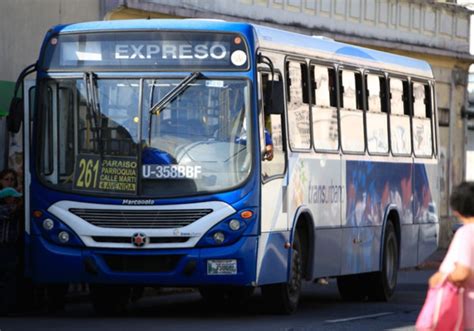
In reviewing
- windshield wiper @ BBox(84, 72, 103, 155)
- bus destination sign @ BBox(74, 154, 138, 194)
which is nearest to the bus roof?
windshield wiper @ BBox(84, 72, 103, 155)

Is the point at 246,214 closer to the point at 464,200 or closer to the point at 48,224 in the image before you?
the point at 48,224

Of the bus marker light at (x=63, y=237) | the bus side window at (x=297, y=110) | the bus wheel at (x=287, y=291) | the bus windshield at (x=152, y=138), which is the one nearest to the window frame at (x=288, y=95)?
the bus side window at (x=297, y=110)

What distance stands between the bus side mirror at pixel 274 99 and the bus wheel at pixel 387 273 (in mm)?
5275

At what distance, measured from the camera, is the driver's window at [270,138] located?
663 inches

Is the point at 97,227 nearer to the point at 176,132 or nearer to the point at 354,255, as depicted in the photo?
the point at 176,132

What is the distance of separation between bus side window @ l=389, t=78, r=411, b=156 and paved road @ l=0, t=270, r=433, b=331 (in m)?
2.08

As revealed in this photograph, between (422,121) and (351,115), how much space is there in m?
3.57

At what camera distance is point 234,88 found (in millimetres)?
16750

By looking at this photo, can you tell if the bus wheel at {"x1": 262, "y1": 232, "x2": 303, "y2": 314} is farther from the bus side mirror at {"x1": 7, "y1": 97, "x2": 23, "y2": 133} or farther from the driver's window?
the bus side mirror at {"x1": 7, "y1": 97, "x2": 23, "y2": 133}

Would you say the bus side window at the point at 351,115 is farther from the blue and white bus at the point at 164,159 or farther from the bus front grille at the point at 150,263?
the bus front grille at the point at 150,263

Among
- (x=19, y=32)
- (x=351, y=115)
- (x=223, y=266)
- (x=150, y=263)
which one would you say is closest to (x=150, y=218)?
(x=150, y=263)

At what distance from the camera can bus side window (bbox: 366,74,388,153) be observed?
21.1 m

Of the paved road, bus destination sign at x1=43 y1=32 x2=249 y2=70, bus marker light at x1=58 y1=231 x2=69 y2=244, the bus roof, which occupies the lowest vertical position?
the paved road

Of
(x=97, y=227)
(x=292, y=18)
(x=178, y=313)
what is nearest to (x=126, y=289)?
(x=178, y=313)
